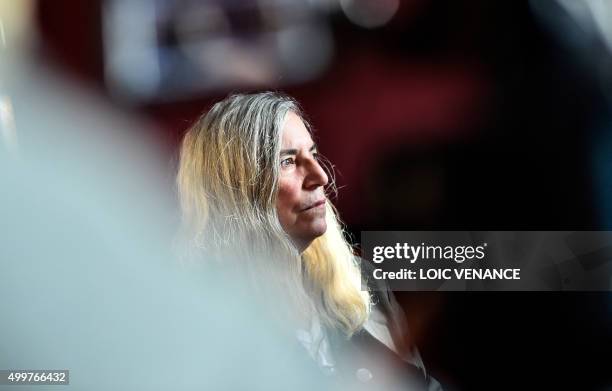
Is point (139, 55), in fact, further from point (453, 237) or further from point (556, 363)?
point (556, 363)

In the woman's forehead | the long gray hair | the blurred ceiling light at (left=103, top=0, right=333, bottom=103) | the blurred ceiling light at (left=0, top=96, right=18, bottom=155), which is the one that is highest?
the blurred ceiling light at (left=103, top=0, right=333, bottom=103)

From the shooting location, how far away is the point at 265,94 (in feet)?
7.64

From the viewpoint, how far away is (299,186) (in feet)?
7.55

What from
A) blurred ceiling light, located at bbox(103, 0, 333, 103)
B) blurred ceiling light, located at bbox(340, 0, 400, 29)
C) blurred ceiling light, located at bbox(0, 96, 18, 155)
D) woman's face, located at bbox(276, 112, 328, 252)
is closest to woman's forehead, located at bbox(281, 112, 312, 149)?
woman's face, located at bbox(276, 112, 328, 252)

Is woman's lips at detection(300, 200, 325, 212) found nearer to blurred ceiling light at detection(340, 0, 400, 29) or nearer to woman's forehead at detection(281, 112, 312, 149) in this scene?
woman's forehead at detection(281, 112, 312, 149)

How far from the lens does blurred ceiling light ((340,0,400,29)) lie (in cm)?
231

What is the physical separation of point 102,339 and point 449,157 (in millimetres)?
1172

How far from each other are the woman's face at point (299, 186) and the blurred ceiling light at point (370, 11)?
1.13 ft

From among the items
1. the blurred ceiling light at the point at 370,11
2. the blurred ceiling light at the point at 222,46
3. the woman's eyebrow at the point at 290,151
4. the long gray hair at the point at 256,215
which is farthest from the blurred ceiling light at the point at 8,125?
the blurred ceiling light at the point at 370,11

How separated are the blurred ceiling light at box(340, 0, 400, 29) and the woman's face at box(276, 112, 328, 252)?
34 centimetres

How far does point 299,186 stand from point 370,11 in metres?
0.56

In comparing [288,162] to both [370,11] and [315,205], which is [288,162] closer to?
[315,205]

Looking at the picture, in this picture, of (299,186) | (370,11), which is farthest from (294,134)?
(370,11)

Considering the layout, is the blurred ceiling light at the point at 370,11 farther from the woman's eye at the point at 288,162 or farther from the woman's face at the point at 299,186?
the woman's eye at the point at 288,162
